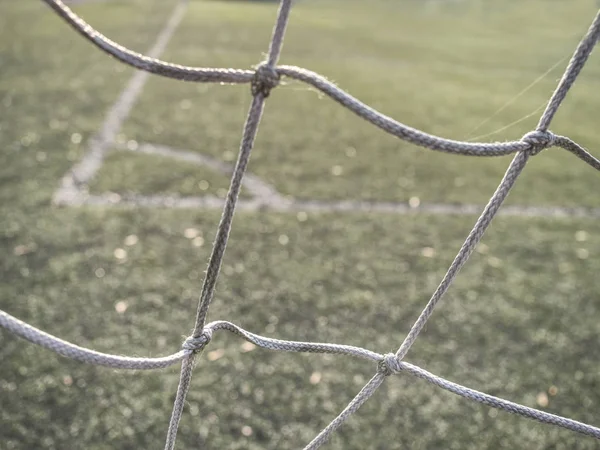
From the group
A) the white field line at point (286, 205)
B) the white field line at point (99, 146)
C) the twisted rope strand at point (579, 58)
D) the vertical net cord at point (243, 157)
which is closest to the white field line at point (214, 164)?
the white field line at point (286, 205)

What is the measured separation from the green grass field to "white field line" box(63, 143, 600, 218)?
0.28ft

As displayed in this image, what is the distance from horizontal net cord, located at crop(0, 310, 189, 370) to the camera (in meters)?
1.03

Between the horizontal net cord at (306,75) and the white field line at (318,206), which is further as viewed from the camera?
the white field line at (318,206)

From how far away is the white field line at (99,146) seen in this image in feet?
12.4

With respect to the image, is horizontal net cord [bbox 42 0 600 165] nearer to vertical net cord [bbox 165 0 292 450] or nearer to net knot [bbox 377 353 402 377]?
vertical net cord [bbox 165 0 292 450]

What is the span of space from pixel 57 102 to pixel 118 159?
1483 millimetres

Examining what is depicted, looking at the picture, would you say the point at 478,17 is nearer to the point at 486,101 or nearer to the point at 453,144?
the point at 486,101

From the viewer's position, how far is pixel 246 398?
2359mm

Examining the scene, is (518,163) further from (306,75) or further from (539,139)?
(306,75)

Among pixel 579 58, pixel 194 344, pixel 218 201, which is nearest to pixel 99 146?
pixel 218 201

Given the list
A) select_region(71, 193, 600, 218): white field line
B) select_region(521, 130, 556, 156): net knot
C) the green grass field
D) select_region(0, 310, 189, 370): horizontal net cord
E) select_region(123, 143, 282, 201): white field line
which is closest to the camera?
select_region(0, 310, 189, 370): horizontal net cord

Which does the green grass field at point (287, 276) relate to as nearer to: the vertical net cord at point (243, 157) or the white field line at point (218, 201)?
the white field line at point (218, 201)

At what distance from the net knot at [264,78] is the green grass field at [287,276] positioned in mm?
191

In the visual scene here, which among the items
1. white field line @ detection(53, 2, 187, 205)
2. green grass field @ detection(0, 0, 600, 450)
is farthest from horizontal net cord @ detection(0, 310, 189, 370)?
white field line @ detection(53, 2, 187, 205)
